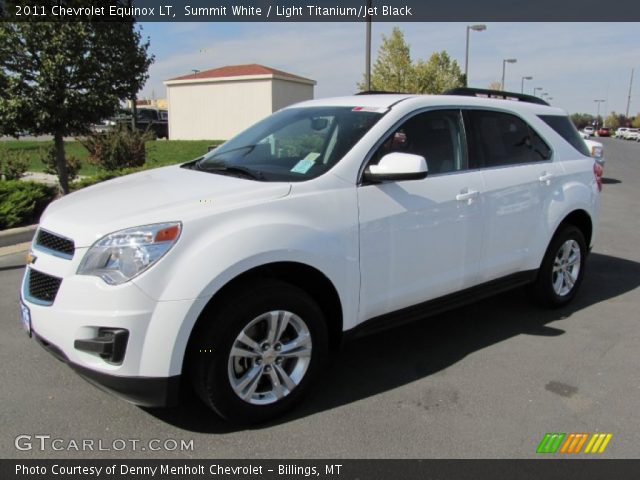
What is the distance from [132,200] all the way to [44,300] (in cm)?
68

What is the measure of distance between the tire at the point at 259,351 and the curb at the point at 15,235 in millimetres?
5624

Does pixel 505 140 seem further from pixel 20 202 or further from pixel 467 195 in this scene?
pixel 20 202

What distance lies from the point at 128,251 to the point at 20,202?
6152mm

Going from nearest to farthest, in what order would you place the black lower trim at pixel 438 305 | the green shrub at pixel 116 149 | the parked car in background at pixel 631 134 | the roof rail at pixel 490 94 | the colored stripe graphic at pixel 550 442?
the colored stripe graphic at pixel 550 442 → the black lower trim at pixel 438 305 → the roof rail at pixel 490 94 → the green shrub at pixel 116 149 → the parked car in background at pixel 631 134

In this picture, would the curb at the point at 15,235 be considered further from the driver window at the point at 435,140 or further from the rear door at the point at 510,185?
the rear door at the point at 510,185

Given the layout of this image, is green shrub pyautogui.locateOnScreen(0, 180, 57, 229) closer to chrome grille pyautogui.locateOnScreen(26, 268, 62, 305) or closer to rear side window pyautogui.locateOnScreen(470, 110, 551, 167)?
chrome grille pyautogui.locateOnScreen(26, 268, 62, 305)

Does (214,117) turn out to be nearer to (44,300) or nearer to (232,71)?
(232,71)

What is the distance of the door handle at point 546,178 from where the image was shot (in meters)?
4.52

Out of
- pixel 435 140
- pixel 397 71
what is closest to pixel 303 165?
pixel 435 140

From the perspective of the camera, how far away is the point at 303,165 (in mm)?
3436

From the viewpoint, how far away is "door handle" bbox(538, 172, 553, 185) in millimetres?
4520

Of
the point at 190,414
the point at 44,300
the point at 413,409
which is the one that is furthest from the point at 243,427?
the point at 44,300

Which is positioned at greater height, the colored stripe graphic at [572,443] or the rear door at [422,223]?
the rear door at [422,223]

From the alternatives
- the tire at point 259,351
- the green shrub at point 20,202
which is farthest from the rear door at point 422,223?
the green shrub at point 20,202
